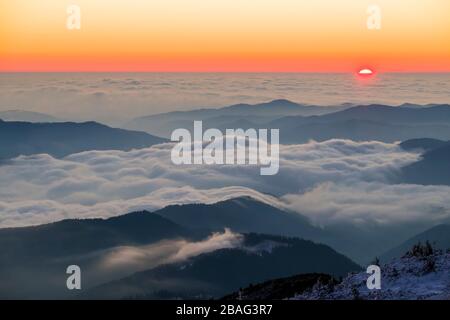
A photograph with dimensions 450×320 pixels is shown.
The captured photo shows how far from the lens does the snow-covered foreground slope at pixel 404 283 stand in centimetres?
2275

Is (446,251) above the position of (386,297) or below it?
above

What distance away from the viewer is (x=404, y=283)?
24.1 m

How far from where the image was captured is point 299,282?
3434cm

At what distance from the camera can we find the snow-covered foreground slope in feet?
74.6

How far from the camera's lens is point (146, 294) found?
191000mm

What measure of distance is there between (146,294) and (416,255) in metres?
172

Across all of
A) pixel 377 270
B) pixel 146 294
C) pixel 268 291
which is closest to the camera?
pixel 377 270

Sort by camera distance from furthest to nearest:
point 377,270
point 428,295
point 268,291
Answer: point 268,291 → point 377,270 → point 428,295
